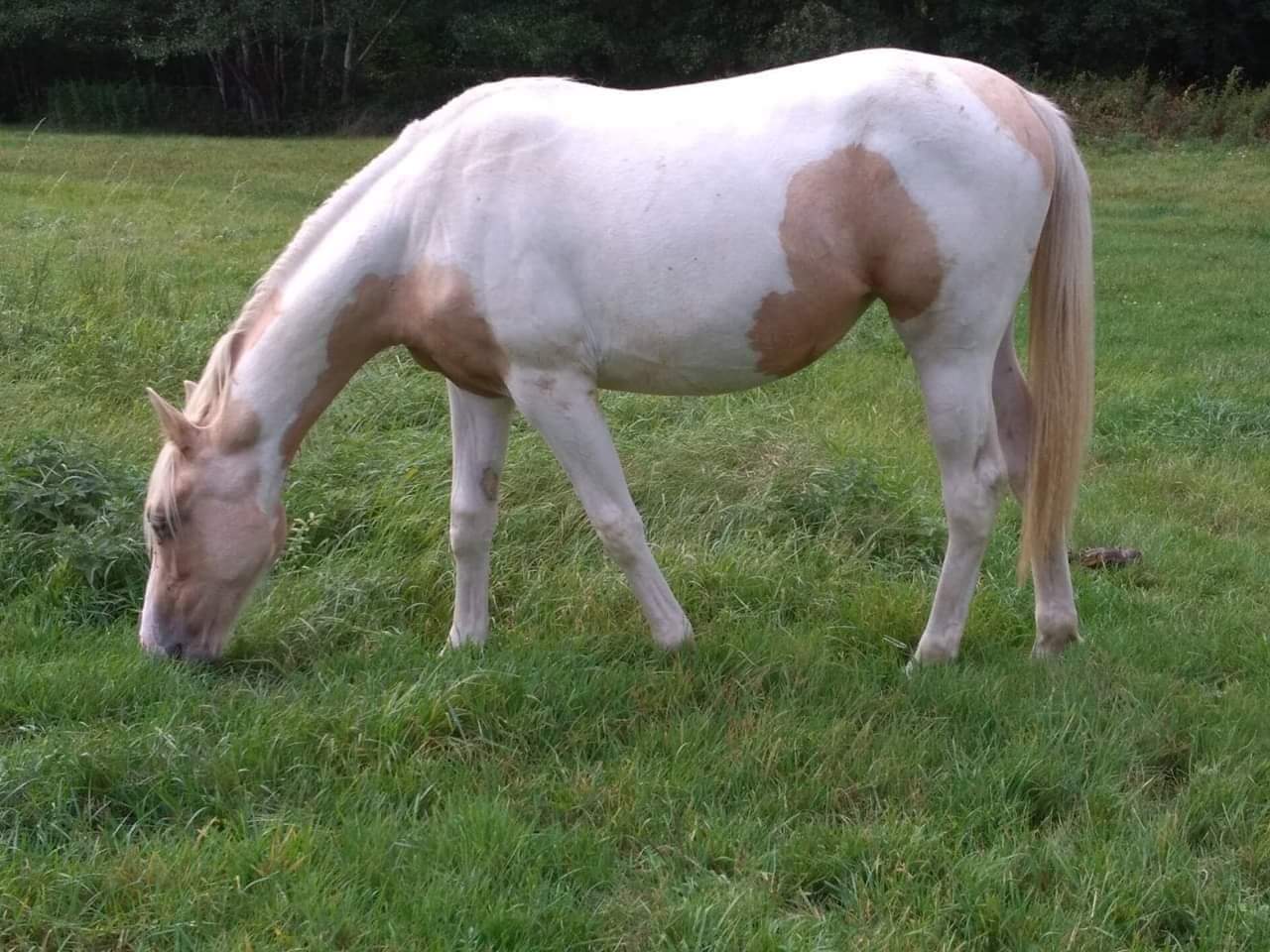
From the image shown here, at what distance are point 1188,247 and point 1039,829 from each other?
10.7 metres

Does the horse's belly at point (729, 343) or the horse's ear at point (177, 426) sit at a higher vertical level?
the horse's belly at point (729, 343)

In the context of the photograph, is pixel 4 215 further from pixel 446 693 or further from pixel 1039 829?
pixel 1039 829

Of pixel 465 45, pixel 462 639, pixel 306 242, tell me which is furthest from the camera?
pixel 465 45

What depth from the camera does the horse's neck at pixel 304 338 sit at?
3.65m

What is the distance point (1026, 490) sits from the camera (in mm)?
3984

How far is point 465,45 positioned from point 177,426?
1088 inches

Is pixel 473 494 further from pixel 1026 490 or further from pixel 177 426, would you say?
pixel 1026 490

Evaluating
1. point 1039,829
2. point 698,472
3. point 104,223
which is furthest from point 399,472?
point 104,223

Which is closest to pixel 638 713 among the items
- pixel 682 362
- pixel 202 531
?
pixel 682 362

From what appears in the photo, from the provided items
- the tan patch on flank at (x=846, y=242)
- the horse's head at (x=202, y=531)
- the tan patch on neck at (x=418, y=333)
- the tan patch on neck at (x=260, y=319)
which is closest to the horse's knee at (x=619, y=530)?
the tan patch on neck at (x=418, y=333)

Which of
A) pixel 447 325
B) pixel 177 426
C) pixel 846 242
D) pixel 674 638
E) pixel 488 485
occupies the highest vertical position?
pixel 846 242

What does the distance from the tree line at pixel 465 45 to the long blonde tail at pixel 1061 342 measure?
2448cm

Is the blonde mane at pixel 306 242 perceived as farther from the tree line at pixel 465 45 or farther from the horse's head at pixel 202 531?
the tree line at pixel 465 45

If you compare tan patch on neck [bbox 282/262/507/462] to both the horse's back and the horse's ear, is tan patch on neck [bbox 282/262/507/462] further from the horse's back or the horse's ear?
the horse's ear
